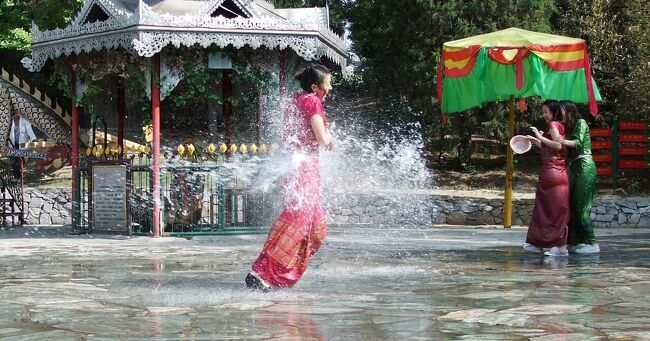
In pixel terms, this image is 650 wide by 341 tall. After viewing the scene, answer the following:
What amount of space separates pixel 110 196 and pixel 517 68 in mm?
6670

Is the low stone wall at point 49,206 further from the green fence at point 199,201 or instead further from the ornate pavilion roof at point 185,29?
the green fence at point 199,201

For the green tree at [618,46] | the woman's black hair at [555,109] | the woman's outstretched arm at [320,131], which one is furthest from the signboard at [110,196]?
the green tree at [618,46]

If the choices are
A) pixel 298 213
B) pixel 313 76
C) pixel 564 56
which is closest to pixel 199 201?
pixel 564 56

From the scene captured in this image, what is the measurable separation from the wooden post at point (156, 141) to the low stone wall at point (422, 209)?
20.2 feet

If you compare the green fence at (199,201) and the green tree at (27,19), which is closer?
the green fence at (199,201)

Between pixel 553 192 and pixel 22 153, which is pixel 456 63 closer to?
pixel 553 192

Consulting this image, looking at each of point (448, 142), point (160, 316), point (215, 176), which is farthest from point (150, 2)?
point (448, 142)

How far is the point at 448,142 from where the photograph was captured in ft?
79.4

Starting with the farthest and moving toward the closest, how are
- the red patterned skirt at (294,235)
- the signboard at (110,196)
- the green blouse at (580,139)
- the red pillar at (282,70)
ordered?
the red pillar at (282,70)
the signboard at (110,196)
the green blouse at (580,139)
the red patterned skirt at (294,235)

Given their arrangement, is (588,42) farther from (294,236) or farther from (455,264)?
(294,236)

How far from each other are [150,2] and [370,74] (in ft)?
41.0

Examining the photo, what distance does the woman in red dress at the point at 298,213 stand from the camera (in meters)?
7.28

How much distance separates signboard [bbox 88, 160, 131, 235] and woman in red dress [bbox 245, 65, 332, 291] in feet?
23.6

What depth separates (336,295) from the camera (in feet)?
23.1
